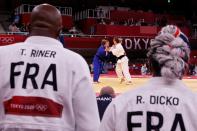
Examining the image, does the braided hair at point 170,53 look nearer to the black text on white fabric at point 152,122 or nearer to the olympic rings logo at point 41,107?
the black text on white fabric at point 152,122

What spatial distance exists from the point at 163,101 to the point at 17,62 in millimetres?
1030

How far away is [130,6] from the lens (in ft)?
111

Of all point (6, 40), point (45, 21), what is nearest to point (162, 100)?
point (45, 21)

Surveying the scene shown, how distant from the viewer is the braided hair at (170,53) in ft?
7.49

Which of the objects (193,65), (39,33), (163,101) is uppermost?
(39,33)

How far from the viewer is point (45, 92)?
2830mm

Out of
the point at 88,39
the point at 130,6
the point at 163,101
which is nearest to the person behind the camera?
the point at 163,101

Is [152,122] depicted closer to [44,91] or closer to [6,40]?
[44,91]

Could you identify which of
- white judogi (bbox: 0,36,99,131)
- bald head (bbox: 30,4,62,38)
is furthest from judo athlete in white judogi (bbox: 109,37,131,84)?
white judogi (bbox: 0,36,99,131)

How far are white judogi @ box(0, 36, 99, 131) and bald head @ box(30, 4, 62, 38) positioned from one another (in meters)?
0.12

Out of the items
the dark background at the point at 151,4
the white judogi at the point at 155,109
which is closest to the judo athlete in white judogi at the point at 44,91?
the white judogi at the point at 155,109

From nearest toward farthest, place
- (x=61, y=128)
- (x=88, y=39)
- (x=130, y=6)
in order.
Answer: (x=61, y=128), (x=88, y=39), (x=130, y=6)

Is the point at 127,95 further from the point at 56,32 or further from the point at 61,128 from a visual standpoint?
the point at 56,32

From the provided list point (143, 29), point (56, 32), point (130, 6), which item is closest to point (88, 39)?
point (143, 29)
